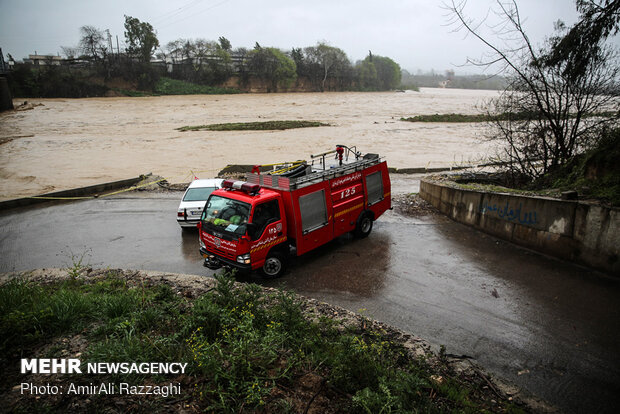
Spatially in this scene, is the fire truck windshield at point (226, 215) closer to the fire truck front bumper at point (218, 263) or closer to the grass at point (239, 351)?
the fire truck front bumper at point (218, 263)

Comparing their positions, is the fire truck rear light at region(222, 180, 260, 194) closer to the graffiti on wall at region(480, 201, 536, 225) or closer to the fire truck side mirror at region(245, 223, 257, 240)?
the fire truck side mirror at region(245, 223, 257, 240)

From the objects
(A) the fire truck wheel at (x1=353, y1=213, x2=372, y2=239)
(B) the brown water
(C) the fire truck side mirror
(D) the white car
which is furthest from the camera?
(B) the brown water

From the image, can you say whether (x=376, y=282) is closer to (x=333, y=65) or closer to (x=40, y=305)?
(x=40, y=305)

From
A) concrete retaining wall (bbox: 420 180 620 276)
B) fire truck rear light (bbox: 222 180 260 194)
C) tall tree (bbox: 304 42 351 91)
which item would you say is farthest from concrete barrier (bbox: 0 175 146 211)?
tall tree (bbox: 304 42 351 91)

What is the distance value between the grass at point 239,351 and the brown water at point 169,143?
1089cm

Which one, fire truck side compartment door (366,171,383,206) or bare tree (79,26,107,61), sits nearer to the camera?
fire truck side compartment door (366,171,383,206)

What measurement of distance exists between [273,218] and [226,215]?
1116 millimetres

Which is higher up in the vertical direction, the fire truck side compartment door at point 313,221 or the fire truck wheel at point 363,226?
the fire truck side compartment door at point 313,221

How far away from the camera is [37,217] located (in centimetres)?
1309

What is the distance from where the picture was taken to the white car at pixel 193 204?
11.1m

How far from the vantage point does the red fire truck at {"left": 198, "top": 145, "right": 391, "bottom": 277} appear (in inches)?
316

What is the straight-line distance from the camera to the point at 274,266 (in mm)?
8500

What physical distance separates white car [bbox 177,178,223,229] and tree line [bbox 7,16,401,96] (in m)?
68.0

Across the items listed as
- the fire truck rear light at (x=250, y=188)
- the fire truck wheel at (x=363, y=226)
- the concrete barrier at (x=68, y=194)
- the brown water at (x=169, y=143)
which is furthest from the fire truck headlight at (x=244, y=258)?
the concrete barrier at (x=68, y=194)
